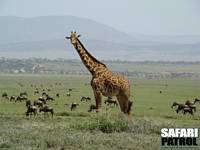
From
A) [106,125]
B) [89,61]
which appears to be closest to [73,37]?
[89,61]

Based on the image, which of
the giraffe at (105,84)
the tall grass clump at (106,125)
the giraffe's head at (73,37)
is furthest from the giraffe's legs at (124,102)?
the giraffe's head at (73,37)

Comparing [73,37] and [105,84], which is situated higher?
[73,37]

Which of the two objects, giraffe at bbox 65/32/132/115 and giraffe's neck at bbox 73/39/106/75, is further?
giraffe's neck at bbox 73/39/106/75

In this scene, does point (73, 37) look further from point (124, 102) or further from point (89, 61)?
point (124, 102)

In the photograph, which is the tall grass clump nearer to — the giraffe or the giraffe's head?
the giraffe

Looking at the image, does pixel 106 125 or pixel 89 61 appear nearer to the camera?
pixel 106 125

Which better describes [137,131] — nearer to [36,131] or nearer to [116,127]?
[116,127]

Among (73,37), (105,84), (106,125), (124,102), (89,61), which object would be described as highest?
(73,37)

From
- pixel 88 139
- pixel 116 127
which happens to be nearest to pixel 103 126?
pixel 116 127

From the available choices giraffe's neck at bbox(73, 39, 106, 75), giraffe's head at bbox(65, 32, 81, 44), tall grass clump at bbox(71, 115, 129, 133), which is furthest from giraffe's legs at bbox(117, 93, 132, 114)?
giraffe's head at bbox(65, 32, 81, 44)

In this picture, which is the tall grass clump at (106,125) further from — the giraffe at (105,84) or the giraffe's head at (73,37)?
the giraffe's head at (73,37)

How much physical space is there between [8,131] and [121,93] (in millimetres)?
Answer: 5870

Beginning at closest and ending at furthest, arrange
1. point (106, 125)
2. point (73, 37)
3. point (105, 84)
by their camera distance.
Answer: point (106, 125) → point (105, 84) → point (73, 37)

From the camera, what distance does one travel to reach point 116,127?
1880 cm
